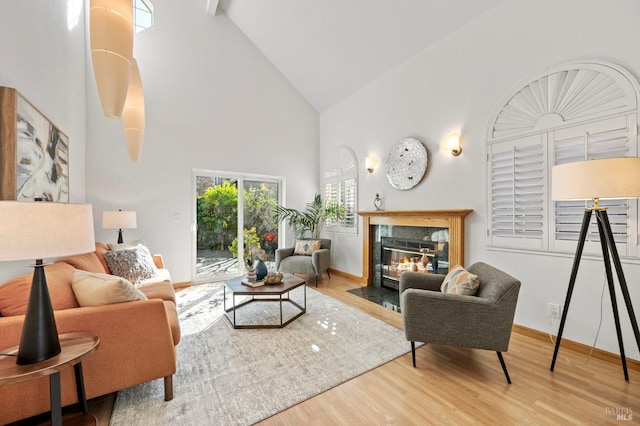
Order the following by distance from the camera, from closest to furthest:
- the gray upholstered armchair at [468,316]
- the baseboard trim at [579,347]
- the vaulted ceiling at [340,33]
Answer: the gray upholstered armchair at [468,316], the baseboard trim at [579,347], the vaulted ceiling at [340,33]

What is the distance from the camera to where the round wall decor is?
3744 millimetres

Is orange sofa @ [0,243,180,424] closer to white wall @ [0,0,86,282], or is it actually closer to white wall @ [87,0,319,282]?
white wall @ [0,0,86,282]

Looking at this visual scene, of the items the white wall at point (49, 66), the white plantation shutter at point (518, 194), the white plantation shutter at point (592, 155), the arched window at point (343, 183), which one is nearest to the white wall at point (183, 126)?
the white wall at point (49, 66)

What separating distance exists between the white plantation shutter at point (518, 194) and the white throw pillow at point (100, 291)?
3.38 m

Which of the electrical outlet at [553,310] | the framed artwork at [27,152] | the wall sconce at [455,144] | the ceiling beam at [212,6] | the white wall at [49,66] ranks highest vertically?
the ceiling beam at [212,6]

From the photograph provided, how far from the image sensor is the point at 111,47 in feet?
4.18

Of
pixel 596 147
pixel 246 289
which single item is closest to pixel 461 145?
pixel 596 147

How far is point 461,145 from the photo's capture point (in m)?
3.31

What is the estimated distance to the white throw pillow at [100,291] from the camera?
166cm

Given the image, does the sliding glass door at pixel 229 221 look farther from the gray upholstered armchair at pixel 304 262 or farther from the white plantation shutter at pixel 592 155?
the white plantation shutter at pixel 592 155

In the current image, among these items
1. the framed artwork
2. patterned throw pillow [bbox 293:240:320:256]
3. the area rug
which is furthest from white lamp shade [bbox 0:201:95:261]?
patterned throw pillow [bbox 293:240:320:256]

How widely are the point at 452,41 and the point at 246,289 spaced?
152 inches

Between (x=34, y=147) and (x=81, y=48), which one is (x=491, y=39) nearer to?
(x=34, y=147)

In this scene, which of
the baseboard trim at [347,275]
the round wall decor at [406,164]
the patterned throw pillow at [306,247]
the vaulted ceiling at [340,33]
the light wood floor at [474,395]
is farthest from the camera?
the patterned throw pillow at [306,247]
